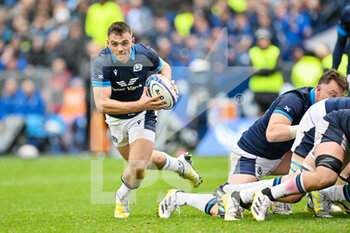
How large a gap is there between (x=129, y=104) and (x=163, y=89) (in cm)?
40

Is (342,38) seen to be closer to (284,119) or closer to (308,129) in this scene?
(284,119)

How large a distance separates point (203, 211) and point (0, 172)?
691cm

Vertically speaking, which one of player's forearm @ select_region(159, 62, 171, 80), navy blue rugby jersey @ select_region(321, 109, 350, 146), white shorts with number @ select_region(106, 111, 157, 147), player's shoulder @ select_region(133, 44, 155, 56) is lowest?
white shorts with number @ select_region(106, 111, 157, 147)

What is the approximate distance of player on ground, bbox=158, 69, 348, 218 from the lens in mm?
6219

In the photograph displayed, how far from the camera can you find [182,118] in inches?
586

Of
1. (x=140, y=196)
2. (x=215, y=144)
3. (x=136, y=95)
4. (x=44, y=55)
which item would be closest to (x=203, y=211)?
(x=136, y=95)

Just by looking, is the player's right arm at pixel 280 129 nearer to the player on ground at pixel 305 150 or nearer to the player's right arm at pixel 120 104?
the player on ground at pixel 305 150

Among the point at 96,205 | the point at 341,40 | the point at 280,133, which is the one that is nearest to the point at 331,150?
the point at 280,133

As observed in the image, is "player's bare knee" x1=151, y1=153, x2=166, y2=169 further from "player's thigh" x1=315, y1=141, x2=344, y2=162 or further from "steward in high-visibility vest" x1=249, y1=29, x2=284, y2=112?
"steward in high-visibility vest" x1=249, y1=29, x2=284, y2=112

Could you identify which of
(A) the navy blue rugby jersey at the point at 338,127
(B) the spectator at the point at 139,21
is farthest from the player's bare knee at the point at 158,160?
(B) the spectator at the point at 139,21

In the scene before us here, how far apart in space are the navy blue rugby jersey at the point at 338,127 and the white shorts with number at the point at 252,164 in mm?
1386

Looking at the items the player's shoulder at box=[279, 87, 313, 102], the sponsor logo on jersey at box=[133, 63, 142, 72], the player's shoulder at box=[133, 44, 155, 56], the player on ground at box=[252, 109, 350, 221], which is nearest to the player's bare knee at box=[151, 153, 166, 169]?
the sponsor logo on jersey at box=[133, 63, 142, 72]

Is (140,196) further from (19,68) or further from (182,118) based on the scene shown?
(19,68)

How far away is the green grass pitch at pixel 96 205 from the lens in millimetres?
5527
